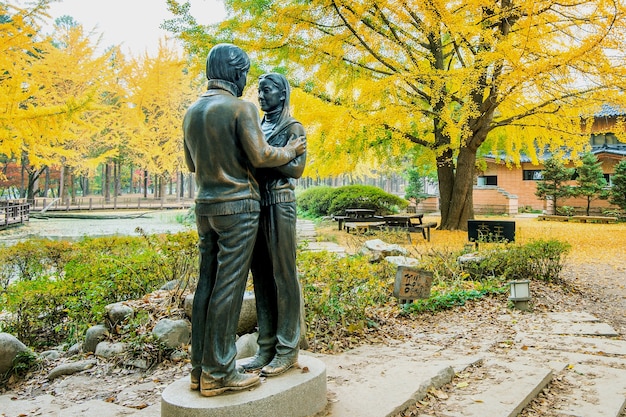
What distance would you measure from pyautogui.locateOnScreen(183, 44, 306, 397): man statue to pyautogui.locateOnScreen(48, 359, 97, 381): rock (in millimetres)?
2141

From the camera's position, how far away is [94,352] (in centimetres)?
433

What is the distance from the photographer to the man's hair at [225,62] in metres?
2.38

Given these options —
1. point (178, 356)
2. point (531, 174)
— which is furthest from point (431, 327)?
point (531, 174)

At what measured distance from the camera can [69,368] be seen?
3869 mm

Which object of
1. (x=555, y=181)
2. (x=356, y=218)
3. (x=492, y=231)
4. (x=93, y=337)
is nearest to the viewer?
(x=93, y=337)

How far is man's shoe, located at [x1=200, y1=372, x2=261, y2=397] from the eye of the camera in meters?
2.23

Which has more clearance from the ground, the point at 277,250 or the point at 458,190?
the point at 458,190

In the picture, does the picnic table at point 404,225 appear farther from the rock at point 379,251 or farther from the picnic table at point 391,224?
the rock at point 379,251

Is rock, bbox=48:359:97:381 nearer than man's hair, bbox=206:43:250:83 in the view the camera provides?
No

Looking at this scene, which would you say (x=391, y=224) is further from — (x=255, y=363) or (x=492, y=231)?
(x=255, y=363)

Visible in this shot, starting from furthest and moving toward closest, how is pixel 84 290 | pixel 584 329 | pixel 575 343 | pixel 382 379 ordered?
pixel 84 290, pixel 584 329, pixel 575 343, pixel 382 379

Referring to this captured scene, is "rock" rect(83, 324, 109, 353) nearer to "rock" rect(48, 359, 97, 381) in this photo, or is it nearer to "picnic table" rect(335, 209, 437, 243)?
"rock" rect(48, 359, 97, 381)

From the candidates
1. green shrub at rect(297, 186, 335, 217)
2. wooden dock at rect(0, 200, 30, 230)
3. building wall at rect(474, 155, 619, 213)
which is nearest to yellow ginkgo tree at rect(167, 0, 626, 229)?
green shrub at rect(297, 186, 335, 217)

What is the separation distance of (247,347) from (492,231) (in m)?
6.89
